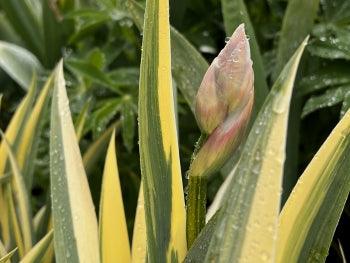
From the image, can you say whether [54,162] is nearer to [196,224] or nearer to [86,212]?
[86,212]

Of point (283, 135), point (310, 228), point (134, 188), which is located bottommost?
point (134, 188)

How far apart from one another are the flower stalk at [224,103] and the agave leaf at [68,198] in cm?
15

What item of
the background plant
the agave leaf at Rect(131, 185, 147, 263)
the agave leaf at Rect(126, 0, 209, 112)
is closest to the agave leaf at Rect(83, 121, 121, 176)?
the background plant

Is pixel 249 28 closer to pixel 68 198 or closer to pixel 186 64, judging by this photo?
pixel 186 64

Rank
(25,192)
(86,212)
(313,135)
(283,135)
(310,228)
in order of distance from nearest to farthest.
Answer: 1. (283,135)
2. (310,228)
3. (86,212)
4. (25,192)
5. (313,135)

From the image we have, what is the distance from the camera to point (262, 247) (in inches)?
17.1

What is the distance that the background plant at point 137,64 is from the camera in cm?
80

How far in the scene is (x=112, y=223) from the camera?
0.66 meters

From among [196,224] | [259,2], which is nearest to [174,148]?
[196,224]

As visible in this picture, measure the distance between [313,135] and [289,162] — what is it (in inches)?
6.0

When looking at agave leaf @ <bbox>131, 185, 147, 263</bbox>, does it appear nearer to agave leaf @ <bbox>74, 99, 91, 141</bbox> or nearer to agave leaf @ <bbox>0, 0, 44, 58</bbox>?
agave leaf @ <bbox>74, 99, 91, 141</bbox>

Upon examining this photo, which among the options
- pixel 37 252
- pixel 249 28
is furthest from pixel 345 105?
pixel 37 252

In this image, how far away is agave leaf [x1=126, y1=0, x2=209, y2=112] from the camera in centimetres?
76

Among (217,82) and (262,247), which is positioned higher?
(217,82)
